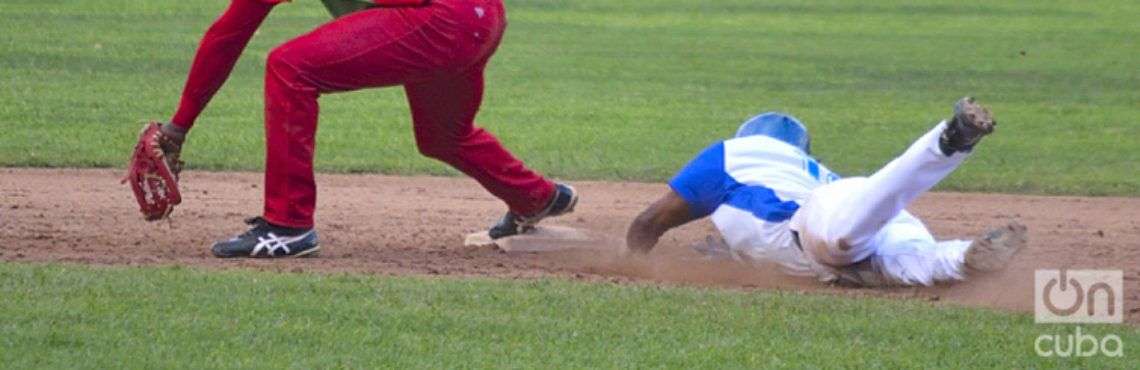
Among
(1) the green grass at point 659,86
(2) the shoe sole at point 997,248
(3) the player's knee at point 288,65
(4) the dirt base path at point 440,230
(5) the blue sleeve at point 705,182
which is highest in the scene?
(3) the player's knee at point 288,65

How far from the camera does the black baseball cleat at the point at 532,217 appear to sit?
855cm

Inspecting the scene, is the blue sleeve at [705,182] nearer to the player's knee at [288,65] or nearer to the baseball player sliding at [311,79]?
the baseball player sliding at [311,79]

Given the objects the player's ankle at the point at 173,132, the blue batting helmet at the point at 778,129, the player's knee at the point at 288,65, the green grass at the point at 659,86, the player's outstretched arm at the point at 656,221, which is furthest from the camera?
the green grass at the point at 659,86

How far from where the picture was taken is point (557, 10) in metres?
23.9

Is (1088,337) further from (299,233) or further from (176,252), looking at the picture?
(176,252)

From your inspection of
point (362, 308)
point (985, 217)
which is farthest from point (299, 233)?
point (985, 217)

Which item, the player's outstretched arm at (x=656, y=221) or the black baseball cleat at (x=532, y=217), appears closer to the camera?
the player's outstretched arm at (x=656, y=221)

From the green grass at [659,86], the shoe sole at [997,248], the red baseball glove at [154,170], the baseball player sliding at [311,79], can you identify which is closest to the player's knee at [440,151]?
the baseball player sliding at [311,79]

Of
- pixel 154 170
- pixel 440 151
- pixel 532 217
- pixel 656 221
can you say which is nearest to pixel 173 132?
pixel 154 170

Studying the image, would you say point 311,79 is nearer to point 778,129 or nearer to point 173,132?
point 173,132

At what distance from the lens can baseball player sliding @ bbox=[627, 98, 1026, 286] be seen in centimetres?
702

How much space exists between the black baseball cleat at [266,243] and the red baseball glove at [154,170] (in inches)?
11.4

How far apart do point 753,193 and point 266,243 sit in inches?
72.7

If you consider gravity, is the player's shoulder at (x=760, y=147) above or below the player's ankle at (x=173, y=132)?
above
